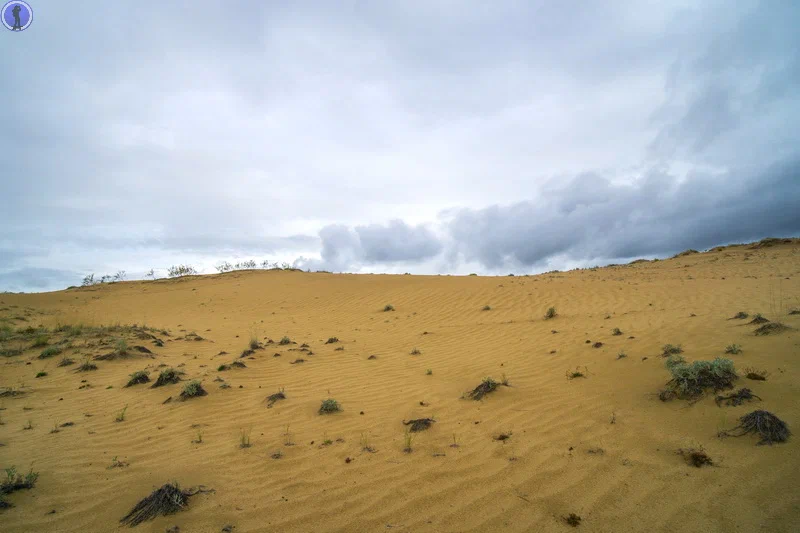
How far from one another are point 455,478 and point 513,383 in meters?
2.67

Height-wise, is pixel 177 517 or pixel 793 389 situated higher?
pixel 793 389

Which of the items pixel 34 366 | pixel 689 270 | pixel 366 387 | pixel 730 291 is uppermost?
pixel 689 270

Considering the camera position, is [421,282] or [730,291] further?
[421,282]

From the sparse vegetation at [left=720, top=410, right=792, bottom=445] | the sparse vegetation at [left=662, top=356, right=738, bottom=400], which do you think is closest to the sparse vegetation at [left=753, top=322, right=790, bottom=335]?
the sparse vegetation at [left=662, top=356, right=738, bottom=400]

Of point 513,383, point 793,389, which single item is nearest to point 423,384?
point 513,383

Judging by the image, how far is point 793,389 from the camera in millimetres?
3998

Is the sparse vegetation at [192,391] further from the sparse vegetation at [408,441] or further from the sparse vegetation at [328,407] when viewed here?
the sparse vegetation at [408,441]

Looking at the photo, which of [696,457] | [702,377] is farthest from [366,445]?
[702,377]

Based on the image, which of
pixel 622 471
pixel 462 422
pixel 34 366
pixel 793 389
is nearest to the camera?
pixel 622 471

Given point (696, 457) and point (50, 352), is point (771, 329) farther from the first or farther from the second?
point (50, 352)

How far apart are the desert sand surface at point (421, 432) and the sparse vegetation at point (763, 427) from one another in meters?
0.07

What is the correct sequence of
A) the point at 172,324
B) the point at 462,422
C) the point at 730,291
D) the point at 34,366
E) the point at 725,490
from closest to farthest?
the point at 725,490 → the point at 462,422 → the point at 34,366 → the point at 730,291 → the point at 172,324

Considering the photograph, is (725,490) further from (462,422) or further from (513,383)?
(513,383)

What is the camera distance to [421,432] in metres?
4.37
